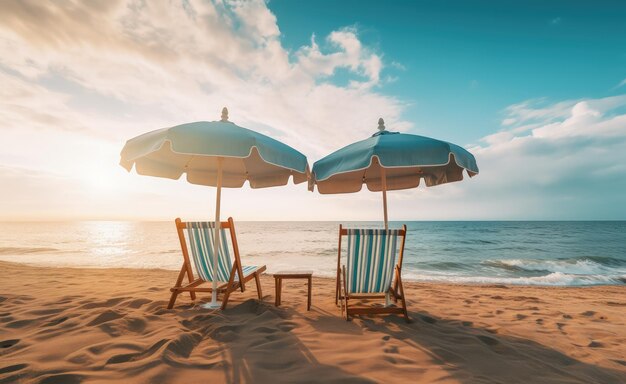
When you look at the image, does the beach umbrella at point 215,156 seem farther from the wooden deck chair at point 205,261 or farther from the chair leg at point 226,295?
the chair leg at point 226,295

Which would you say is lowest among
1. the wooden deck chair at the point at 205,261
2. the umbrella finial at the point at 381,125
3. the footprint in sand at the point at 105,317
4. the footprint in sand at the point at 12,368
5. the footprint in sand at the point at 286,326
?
the footprint in sand at the point at 286,326

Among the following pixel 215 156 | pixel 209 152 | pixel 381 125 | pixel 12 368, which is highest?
pixel 381 125

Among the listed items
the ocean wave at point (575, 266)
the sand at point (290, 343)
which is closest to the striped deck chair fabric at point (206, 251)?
the sand at point (290, 343)

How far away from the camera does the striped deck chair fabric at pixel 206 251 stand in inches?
153

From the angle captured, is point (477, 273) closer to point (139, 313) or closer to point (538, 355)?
point (538, 355)

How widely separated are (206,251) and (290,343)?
6.64ft

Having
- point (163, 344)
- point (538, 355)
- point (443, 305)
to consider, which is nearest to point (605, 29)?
point (443, 305)

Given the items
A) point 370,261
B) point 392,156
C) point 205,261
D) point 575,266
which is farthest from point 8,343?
point 575,266

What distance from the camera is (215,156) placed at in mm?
3955

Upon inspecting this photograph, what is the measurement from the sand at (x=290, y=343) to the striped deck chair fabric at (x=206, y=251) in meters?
0.52

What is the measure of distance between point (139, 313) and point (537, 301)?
23.3 feet

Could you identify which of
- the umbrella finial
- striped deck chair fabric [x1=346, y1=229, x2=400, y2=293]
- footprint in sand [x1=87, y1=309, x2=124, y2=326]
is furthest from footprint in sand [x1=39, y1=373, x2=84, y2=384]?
the umbrella finial

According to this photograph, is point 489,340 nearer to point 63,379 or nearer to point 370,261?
point 370,261

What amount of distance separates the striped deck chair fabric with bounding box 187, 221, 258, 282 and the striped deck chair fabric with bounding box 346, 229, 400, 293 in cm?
169
